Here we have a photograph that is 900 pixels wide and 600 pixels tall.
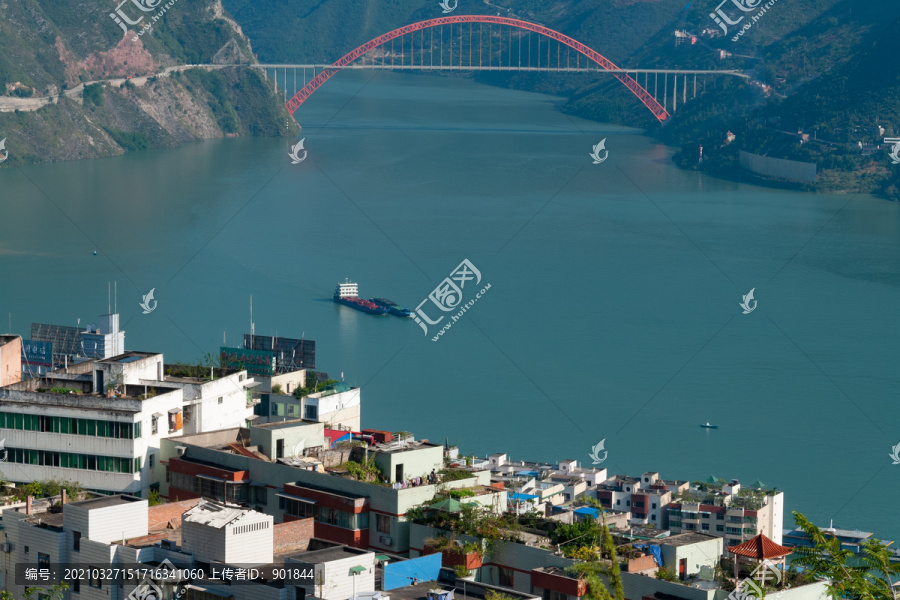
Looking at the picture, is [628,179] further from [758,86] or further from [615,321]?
[615,321]

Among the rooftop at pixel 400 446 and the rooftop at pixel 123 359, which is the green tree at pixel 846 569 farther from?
the rooftop at pixel 123 359

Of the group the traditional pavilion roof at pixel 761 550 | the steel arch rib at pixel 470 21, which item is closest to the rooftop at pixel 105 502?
the traditional pavilion roof at pixel 761 550

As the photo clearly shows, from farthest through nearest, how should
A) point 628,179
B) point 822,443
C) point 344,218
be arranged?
point 628,179 → point 344,218 → point 822,443

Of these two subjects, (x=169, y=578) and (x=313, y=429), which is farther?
(x=313, y=429)

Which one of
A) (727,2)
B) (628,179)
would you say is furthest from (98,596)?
(727,2)

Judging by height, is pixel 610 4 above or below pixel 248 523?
above

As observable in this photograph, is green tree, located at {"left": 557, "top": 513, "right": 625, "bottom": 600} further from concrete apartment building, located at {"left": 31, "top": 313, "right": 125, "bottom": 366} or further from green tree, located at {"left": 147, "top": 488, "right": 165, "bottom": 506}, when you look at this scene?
concrete apartment building, located at {"left": 31, "top": 313, "right": 125, "bottom": 366}

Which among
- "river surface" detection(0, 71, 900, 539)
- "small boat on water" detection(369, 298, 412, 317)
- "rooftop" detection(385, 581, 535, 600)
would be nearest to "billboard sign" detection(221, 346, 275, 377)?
"river surface" detection(0, 71, 900, 539)

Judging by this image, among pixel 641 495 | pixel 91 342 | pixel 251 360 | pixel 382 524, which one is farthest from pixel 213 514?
pixel 91 342
